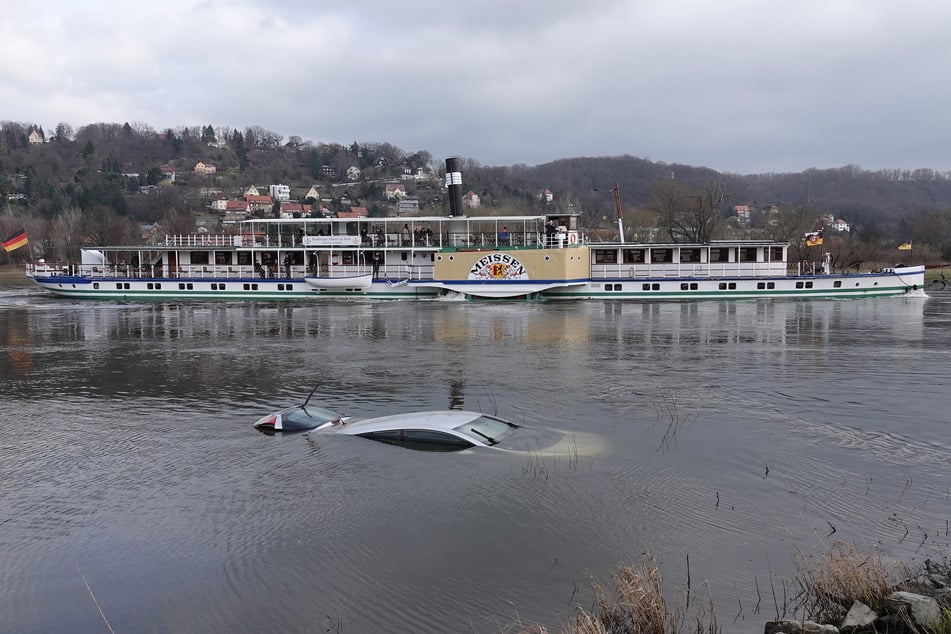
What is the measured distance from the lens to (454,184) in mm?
55500

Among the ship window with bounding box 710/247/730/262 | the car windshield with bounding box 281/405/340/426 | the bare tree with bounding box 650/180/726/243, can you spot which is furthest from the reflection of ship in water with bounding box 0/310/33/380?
the bare tree with bounding box 650/180/726/243

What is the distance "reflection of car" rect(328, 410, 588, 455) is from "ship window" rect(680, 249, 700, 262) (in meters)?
40.3

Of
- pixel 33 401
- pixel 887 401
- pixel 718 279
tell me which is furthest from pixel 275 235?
pixel 887 401

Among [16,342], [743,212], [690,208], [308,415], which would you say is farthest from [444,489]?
[743,212]

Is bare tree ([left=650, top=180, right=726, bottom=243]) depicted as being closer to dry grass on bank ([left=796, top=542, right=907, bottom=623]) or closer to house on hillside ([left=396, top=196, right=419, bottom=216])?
house on hillside ([left=396, top=196, right=419, bottom=216])

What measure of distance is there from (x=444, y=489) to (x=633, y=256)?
43785 millimetres

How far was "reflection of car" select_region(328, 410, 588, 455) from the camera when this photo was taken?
51.4 feet

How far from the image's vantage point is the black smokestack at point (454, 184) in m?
55.2

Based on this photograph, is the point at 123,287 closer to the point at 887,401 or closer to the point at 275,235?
the point at 275,235

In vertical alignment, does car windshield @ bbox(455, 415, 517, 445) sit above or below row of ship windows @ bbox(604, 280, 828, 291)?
below

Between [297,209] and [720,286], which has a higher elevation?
[297,209]

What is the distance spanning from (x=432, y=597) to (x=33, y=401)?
669 inches

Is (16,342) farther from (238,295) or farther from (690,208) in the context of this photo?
(690,208)

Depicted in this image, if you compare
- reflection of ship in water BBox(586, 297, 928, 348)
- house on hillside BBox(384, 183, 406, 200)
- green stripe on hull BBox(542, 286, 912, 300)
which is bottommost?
reflection of ship in water BBox(586, 297, 928, 348)
